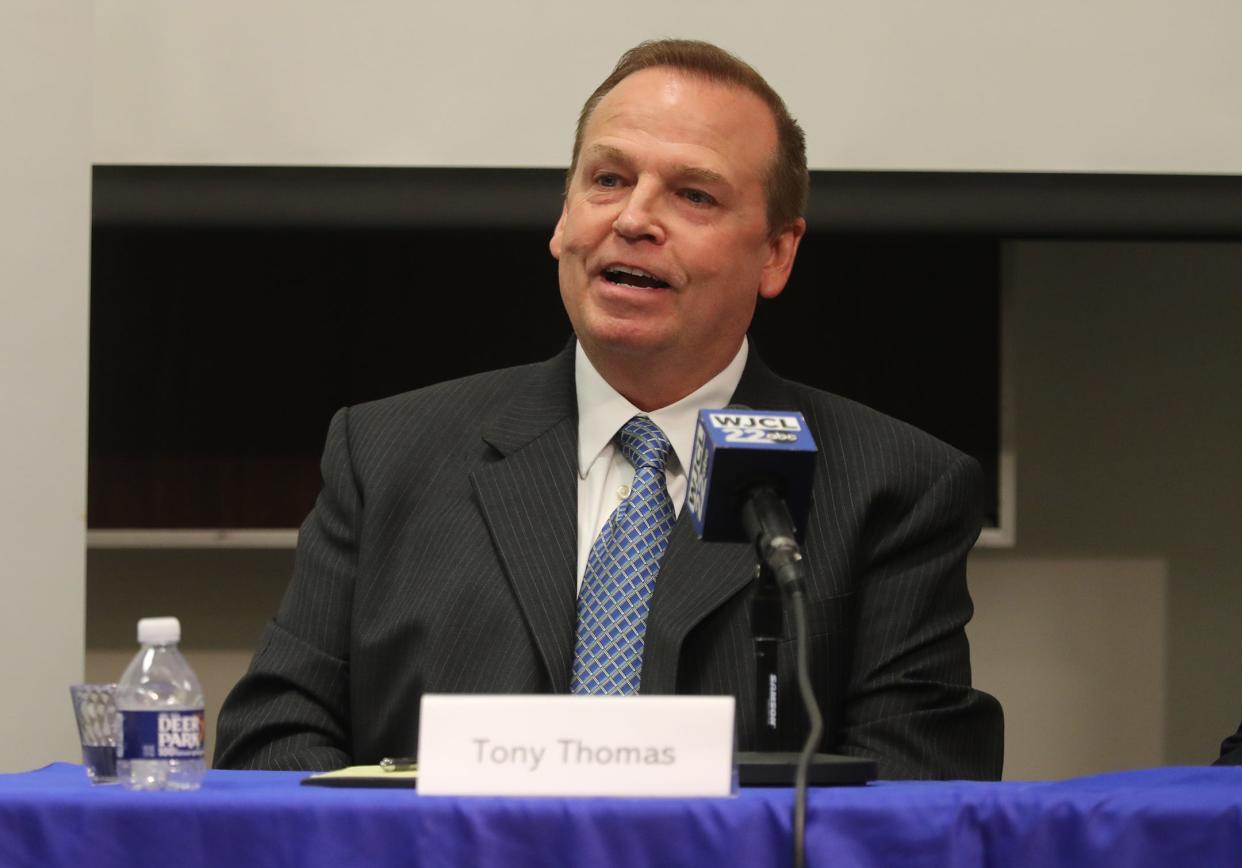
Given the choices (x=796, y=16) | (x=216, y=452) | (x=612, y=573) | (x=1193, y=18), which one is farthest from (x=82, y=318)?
(x=1193, y=18)

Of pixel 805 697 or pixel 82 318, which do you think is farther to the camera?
pixel 82 318

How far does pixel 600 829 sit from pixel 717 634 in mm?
796

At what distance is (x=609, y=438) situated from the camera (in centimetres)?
197

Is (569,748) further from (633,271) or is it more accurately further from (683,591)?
(633,271)

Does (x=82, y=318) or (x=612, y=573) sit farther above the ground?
(x=82, y=318)

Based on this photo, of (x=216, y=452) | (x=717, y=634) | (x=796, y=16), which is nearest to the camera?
(x=717, y=634)

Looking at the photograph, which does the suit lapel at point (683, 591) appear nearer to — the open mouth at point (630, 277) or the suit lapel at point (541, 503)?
the suit lapel at point (541, 503)

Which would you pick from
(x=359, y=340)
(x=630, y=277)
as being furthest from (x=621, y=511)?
(x=359, y=340)

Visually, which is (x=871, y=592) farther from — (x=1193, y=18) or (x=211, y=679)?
(x=211, y=679)

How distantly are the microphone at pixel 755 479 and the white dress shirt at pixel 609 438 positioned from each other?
604 millimetres

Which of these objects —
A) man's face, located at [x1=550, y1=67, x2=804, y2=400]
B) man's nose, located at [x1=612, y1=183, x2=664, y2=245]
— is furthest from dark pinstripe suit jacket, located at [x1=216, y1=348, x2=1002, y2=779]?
man's nose, located at [x1=612, y1=183, x2=664, y2=245]

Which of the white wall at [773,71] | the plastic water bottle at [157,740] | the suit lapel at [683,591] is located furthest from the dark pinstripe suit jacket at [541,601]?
the white wall at [773,71]

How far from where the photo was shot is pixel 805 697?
106 centimetres

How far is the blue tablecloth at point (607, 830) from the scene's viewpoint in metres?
1.02
